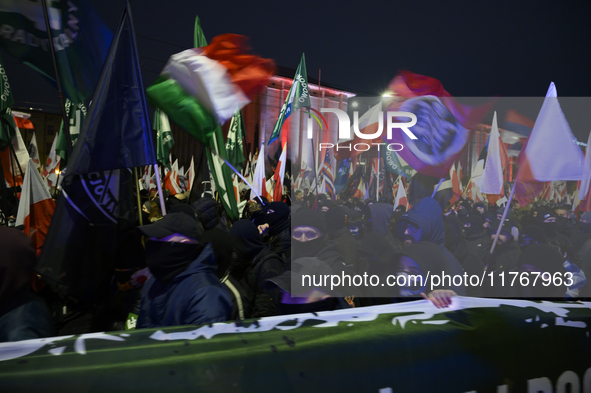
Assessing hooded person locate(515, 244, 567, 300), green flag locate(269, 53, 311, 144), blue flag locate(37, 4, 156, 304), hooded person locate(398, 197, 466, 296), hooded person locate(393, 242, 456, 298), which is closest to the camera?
blue flag locate(37, 4, 156, 304)

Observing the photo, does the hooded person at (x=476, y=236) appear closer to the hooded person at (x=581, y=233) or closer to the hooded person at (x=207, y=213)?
the hooded person at (x=581, y=233)

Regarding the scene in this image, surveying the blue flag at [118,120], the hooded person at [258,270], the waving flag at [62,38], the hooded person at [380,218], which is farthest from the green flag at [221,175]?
the hooded person at [380,218]

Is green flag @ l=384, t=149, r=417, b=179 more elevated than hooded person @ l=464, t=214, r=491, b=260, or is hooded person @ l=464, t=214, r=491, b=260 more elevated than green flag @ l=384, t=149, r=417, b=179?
green flag @ l=384, t=149, r=417, b=179

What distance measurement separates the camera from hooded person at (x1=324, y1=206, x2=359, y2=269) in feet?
16.1

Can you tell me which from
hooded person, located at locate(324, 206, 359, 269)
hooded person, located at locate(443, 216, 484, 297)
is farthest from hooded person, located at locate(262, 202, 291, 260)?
hooded person, located at locate(443, 216, 484, 297)

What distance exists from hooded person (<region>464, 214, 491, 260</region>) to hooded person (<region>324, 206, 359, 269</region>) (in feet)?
6.72

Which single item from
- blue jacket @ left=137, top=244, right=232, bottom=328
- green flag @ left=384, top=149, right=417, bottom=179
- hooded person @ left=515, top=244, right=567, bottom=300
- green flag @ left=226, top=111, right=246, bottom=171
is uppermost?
green flag @ left=226, top=111, right=246, bottom=171

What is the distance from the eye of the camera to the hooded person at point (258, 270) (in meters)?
3.21

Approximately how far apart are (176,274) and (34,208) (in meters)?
2.28

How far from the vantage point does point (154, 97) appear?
5121mm

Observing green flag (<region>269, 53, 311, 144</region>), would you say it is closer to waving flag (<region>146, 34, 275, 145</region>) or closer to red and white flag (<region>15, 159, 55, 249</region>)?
waving flag (<region>146, 34, 275, 145</region>)

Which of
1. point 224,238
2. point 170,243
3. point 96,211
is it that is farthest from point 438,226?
point 96,211

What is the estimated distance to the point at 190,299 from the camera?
2.26 m

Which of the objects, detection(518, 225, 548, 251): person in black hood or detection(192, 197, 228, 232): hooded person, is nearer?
detection(518, 225, 548, 251): person in black hood
